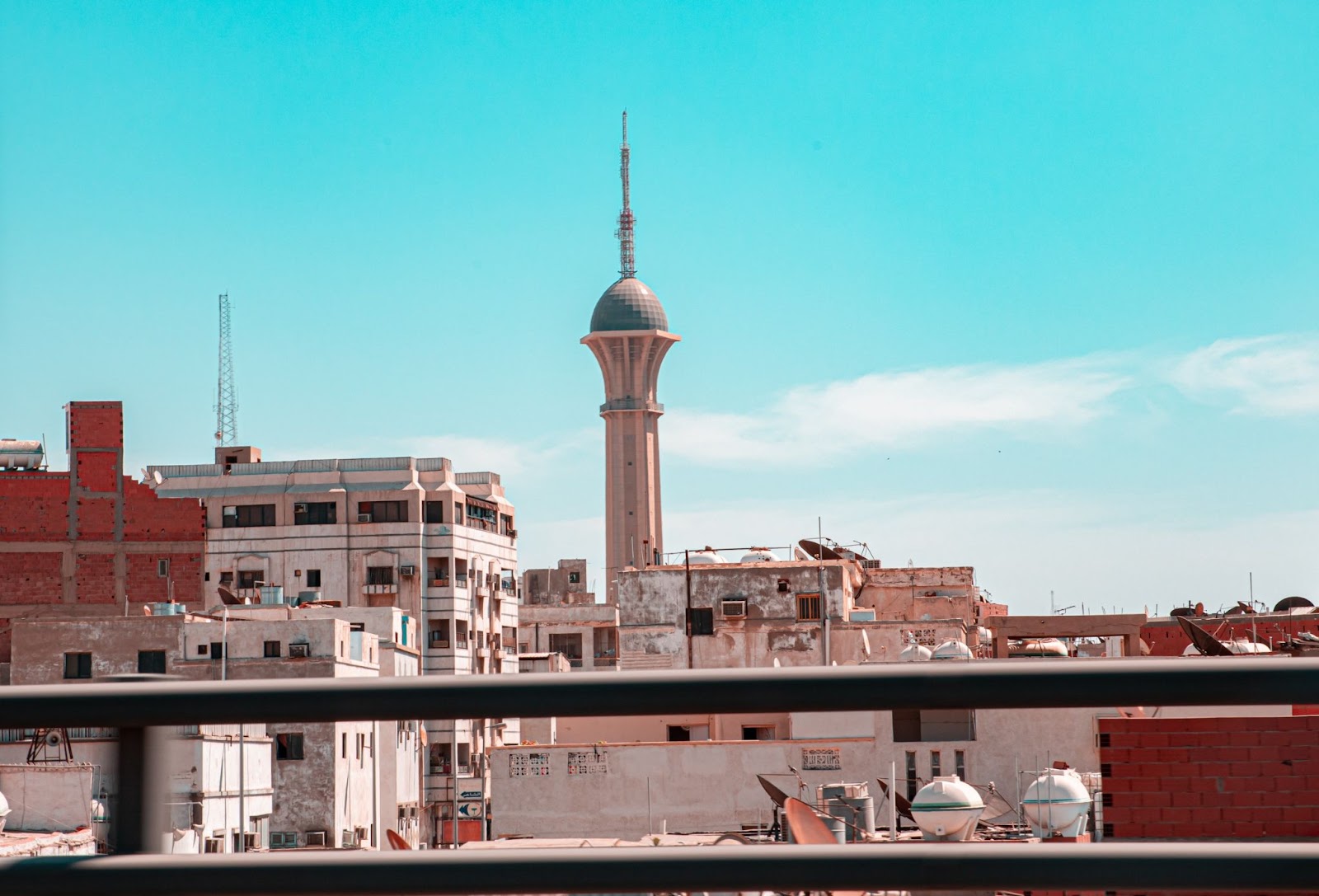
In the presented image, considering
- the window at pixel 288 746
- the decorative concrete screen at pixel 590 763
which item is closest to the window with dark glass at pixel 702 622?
the window at pixel 288 746

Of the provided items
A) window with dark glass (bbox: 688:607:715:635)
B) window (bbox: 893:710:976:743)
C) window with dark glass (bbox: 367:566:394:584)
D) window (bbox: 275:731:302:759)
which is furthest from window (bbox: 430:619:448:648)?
window (bbox: 893:710:976:743)

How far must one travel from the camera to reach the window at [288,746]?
4769 cm

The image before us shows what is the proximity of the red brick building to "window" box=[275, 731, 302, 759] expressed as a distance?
21638 mm

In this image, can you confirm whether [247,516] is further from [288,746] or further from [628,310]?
[628,310]

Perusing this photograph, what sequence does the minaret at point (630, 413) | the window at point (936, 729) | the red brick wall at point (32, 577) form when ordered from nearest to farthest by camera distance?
the window at point (936, 729) < the red brick wall at point (32, 577) < the minaret at point (630, 413)

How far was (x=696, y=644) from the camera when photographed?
4925cm

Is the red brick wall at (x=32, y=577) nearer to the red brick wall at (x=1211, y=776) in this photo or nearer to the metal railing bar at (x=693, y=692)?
the red brick wall at (x=1211, y=776)

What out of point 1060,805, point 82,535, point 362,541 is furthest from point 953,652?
point 362,541

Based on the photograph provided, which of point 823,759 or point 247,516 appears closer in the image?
point 823,759

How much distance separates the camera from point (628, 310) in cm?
15462

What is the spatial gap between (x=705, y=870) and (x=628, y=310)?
153 metres

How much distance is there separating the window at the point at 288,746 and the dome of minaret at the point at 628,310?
107 meters

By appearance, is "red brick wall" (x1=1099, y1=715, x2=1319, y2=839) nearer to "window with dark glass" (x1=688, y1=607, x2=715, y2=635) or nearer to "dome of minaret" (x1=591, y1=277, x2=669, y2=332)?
"window with dark glass" (x1=688, y1=607, x2=715, y2=635)

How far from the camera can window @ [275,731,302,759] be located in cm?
4769
